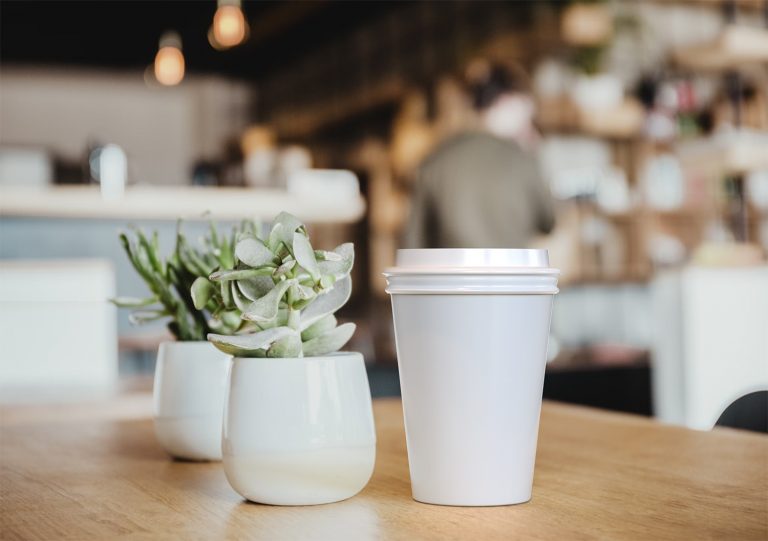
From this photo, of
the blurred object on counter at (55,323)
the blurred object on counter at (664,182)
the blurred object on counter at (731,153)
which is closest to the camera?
the blurred object on counter at (55,323)

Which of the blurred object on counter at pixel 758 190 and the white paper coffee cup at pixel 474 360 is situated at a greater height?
the blurred object on counter at pixel 758 190

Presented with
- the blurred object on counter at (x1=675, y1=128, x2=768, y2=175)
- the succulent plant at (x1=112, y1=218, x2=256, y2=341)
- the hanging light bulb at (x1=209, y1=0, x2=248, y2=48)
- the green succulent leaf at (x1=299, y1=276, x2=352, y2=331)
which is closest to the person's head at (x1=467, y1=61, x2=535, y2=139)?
the blurred object on counter at (x1=675, y1=128, x2=768, y2=175)

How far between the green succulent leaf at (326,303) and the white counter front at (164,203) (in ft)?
8.67

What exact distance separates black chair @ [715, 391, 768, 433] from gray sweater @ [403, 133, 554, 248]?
2.08 meters

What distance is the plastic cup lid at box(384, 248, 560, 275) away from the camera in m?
0.70

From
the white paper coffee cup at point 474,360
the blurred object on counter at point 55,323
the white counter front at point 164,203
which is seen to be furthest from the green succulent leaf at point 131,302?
the white counter front at point 164,203

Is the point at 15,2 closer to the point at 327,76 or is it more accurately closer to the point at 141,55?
the point at 141,55

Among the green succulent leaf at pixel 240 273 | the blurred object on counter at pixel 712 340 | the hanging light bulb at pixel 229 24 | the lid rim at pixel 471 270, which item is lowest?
the blurred object on counter at pixel 712 340

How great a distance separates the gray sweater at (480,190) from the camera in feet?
11.2

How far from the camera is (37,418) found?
5.04ft

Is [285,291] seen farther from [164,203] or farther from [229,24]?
[229,24]

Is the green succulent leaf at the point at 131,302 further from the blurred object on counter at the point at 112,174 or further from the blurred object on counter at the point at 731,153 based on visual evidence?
the blurred object on counter at the point at 731,153

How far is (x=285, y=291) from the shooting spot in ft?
2.42

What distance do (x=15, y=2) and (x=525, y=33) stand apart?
4.78m
